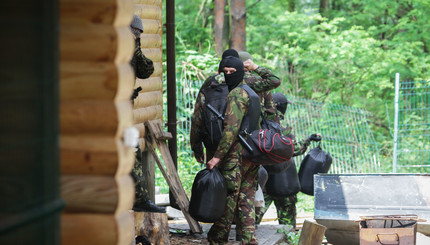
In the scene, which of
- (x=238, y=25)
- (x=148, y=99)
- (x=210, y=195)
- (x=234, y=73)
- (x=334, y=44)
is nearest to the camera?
(x=210, y=195)

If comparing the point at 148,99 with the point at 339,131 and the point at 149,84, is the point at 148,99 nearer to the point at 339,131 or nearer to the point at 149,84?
the point at 149,84

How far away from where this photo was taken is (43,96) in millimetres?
3264

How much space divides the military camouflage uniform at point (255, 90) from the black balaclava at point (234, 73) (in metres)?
0.27

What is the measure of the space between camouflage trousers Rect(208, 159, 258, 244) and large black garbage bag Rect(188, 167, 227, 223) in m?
0.18

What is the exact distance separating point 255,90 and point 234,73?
82cm

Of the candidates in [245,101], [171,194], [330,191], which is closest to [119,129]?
[245,101]

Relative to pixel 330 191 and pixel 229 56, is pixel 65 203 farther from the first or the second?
pixel 330 191

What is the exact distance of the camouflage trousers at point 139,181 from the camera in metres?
7.17

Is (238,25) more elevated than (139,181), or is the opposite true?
(238,25)

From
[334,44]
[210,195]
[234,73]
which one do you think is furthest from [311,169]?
[334,44]

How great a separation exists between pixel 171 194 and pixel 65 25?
543 cm

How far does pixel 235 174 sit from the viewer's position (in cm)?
758

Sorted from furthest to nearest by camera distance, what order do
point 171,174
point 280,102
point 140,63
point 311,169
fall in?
point 311,169, point 280,102, point 171,174, point 140,63

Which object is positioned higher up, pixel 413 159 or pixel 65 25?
pixel 65 25
